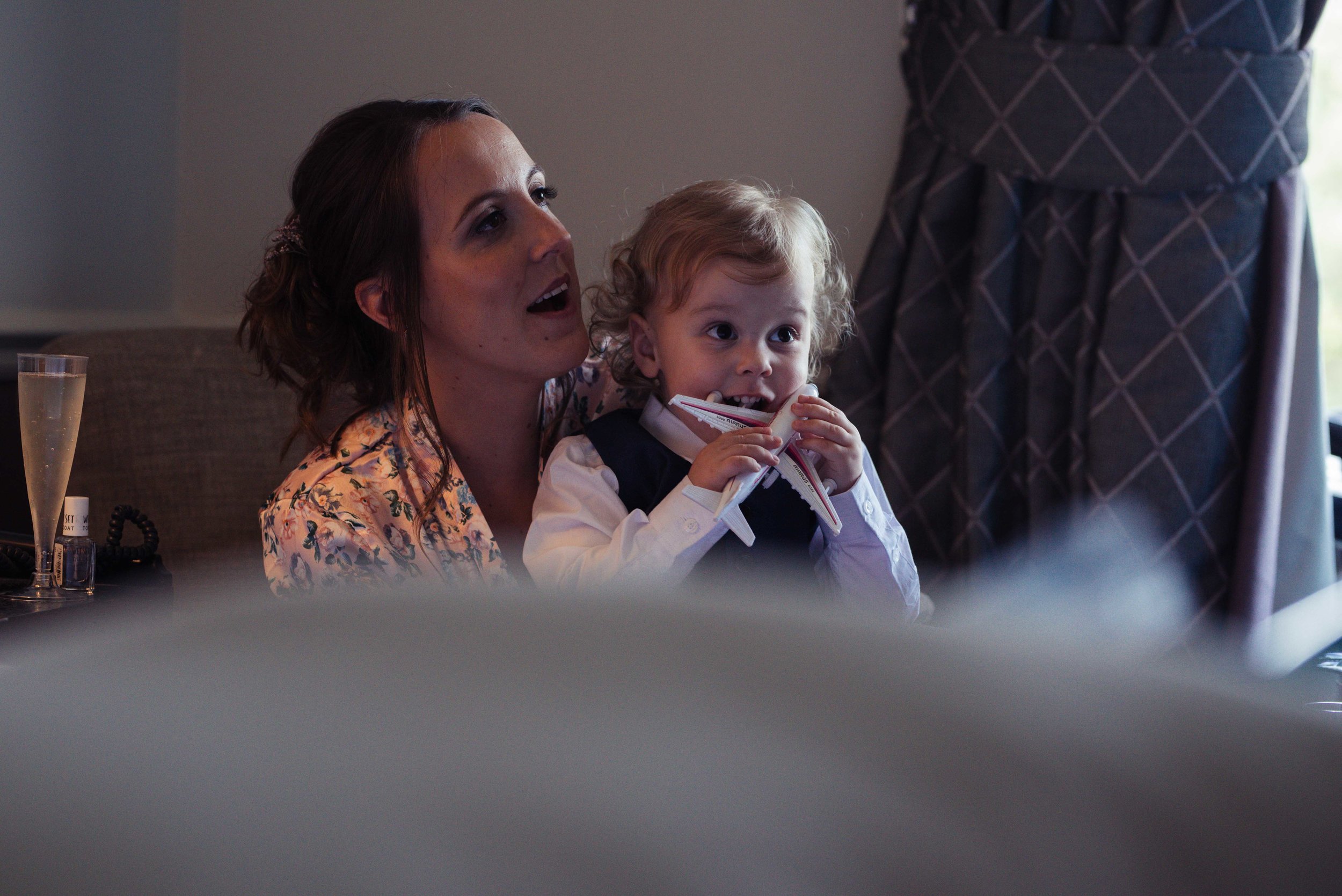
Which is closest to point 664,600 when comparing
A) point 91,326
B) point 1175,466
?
point 1175,466

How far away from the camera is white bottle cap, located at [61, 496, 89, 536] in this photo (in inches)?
52.9

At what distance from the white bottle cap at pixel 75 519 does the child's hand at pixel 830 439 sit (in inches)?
32.1

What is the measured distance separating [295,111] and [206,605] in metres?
2.66

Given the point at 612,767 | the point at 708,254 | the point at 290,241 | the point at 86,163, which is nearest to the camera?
the point at 612,767

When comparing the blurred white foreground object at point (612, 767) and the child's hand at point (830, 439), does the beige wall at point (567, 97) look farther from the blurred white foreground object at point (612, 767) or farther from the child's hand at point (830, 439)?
the blurred white foreground object at point (612, 767)

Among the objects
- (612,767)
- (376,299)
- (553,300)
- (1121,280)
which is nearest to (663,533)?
(553,300)

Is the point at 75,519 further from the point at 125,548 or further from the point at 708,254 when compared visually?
the point at 708,254

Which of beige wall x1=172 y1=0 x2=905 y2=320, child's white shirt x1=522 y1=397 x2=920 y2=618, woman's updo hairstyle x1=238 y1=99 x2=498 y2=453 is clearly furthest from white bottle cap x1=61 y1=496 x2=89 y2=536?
beige wall x1=172 y1=0 x2=905 y2=320

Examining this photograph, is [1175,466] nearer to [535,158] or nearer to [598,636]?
[535,158]

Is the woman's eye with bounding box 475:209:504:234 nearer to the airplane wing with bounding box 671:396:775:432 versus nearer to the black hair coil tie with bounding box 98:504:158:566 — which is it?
the airplane wing with bounding box 671:396:775:432

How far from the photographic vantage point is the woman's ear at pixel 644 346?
1.41m

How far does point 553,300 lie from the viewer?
4.91 feet

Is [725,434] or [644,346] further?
[644,346]

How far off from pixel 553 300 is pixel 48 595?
0.68 m
